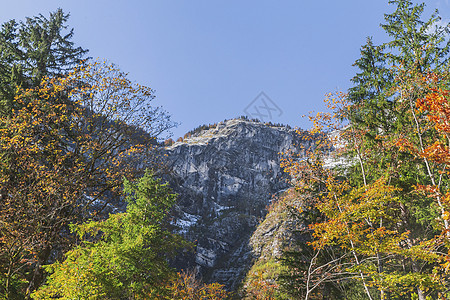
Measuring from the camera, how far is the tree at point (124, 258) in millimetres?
5883

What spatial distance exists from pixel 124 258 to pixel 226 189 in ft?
357

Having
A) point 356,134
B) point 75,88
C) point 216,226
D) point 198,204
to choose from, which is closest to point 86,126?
point 75,88

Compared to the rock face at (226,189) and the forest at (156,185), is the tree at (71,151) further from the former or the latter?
the rock face at (226,189)

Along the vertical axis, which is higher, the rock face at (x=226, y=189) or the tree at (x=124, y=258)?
the rock face at (x=226, y=189)

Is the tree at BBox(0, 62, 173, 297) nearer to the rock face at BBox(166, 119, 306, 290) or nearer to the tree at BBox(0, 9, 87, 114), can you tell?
the tree at BBox(0, 9, 87, 114)

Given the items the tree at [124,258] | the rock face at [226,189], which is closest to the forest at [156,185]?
the tree at [124,258]

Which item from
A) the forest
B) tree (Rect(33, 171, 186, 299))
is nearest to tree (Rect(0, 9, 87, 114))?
the forest

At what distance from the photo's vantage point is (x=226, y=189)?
117 m

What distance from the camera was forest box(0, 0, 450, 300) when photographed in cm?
688

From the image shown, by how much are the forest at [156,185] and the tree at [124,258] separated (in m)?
0.05

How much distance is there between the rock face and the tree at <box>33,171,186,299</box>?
65.5 metres

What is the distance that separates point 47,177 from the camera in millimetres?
8336

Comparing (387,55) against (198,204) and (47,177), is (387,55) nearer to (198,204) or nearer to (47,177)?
(47,177)

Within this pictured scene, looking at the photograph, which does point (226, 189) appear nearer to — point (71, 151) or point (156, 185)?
point (156, 185)
